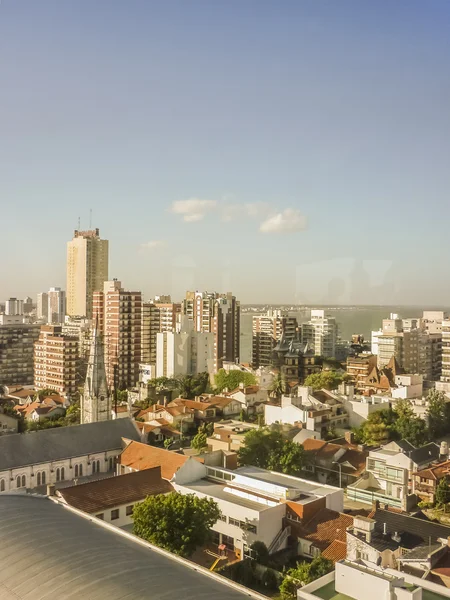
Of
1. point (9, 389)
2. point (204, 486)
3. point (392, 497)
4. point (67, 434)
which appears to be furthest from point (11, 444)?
point (9, 389)

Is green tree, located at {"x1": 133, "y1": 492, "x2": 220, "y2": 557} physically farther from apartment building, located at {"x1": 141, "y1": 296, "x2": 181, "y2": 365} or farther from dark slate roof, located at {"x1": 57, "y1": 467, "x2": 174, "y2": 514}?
apartment building, located at {"x1": 141, "y1": 296, "x2": 181, "y2": 365}

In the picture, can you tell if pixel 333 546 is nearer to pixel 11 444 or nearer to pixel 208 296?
pixel 11 444

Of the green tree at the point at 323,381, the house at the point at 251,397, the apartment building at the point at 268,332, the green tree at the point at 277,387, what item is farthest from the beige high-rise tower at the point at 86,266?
the green tree at the point at 323,381

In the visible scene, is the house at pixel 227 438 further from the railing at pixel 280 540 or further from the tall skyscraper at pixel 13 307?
the tall skyscraper at pixel 13 307

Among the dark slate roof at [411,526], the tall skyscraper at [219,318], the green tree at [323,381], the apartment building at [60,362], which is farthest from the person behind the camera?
the tall skyscraper at [219,318]

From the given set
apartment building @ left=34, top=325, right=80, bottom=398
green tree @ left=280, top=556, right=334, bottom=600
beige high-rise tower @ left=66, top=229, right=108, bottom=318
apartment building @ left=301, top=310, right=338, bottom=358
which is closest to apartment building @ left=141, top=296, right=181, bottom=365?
apartment building @ left=34, top=325, right=80, bottom=398
